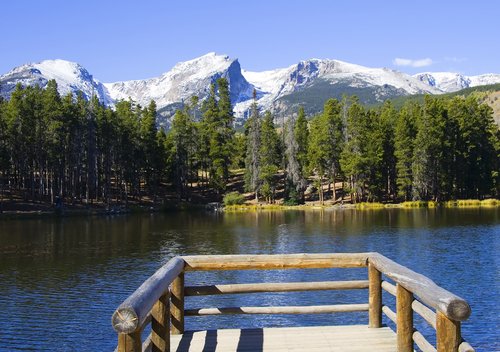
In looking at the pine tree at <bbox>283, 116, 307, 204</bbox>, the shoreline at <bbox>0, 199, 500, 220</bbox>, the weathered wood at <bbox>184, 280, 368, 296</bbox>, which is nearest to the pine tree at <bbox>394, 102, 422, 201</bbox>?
the shoreline at <bbox>0, 199, 500, 220</bbox>

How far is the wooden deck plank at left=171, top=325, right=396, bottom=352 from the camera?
8.20 m

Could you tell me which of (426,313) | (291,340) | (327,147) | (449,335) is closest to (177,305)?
(291,340)

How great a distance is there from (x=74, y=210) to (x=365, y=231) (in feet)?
155

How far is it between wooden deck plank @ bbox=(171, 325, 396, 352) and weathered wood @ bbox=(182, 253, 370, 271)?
112 cm

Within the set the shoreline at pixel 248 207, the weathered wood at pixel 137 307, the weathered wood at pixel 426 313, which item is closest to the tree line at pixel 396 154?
the shoreline at pixel 248 207

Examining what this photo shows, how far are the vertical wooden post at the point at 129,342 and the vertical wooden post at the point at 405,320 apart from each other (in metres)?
4.00

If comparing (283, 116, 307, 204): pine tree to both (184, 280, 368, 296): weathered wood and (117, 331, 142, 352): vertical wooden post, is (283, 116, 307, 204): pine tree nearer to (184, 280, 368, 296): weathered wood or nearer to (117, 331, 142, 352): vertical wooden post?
(184, 280, 368, 296): weathered wood

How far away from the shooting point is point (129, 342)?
16.4 feet

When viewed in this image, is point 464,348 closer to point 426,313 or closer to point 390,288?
point 426,313

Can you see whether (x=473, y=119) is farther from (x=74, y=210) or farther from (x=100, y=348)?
(x=100, y=348)

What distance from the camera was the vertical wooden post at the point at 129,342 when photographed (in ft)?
16.3

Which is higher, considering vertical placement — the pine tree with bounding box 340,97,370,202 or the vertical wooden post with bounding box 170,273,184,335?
the pine tree with bounding box 340,97,370,202

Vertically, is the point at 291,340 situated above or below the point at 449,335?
below

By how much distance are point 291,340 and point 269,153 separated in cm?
8709
